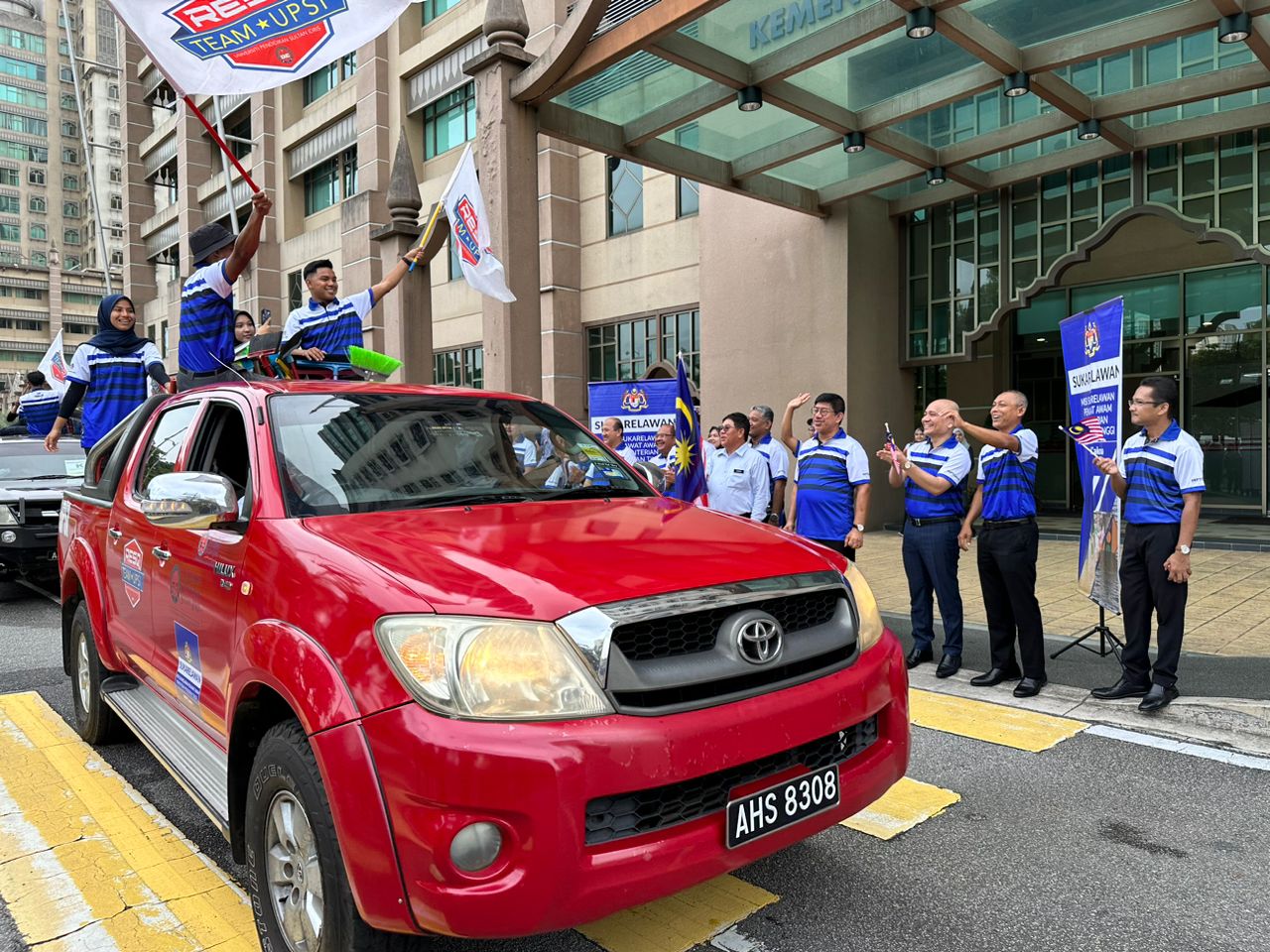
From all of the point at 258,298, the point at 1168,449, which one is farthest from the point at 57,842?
the point at 258,298

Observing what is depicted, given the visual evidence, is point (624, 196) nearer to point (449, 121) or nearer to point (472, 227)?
point (449, 121)

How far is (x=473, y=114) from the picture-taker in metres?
21.1

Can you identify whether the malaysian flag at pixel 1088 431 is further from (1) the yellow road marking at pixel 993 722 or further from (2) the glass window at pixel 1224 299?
(2) the glass window at pixel 1224 299

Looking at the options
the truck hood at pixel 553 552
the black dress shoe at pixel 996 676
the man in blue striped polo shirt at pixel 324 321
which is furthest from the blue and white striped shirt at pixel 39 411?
the black dress shoe at pixel 996 676

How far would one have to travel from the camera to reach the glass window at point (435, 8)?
21719 millimetres

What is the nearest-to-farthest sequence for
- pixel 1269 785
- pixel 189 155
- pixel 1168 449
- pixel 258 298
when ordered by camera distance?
pixel 1269 785
pixel 1168 449
pixel 258 298
pixel 189 155

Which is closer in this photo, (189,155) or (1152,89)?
(1152,89)

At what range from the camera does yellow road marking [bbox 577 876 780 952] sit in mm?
2662

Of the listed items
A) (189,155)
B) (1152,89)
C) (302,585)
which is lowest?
(302,585)

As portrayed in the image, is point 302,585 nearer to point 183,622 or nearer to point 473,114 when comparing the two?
point 183,622

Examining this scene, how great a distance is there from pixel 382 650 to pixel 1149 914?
99.4 inches

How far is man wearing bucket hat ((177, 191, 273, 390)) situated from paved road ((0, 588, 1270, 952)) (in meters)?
2.33

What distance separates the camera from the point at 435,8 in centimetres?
2228

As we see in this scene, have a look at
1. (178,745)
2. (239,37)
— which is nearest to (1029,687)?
(178,745)
